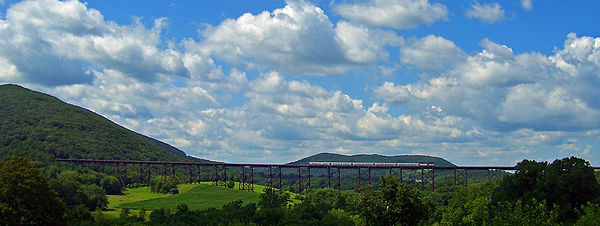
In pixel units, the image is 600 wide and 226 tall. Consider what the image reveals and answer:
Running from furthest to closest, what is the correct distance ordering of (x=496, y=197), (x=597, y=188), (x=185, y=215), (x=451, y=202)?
(x=451, y=202) → (x=185, y=215) → (x=496, y=197) → (x=597, y=188)

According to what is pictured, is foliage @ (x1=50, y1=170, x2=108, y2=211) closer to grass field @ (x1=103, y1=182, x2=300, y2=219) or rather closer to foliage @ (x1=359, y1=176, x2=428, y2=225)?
grass field @ (x1=103, y1=182, x2=300, y2=219)

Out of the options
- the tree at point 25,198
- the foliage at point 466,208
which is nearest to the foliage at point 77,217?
the tree at point 25,198

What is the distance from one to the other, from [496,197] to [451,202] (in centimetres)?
2666

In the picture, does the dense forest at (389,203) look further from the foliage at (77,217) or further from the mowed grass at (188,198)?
the mowed grass at (188,198)

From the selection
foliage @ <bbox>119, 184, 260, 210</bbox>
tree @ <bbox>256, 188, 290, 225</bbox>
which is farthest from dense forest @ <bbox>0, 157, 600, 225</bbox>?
foliage @ <bbox>119, 184, 260, 210</bbox>

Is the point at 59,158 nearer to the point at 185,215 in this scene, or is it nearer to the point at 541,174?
the point at 185,215

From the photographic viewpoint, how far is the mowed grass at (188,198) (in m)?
129

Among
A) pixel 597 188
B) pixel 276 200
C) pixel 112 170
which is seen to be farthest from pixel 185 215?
pixel 112 170

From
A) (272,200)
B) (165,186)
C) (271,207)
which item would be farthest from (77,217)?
(165,186)

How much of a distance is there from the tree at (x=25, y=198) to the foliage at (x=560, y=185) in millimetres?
56978

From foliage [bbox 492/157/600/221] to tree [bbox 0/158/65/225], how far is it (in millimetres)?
56978

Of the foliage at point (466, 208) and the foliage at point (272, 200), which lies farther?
the foliage at point (272, 200)

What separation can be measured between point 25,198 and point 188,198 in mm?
85261

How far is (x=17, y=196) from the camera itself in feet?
182
